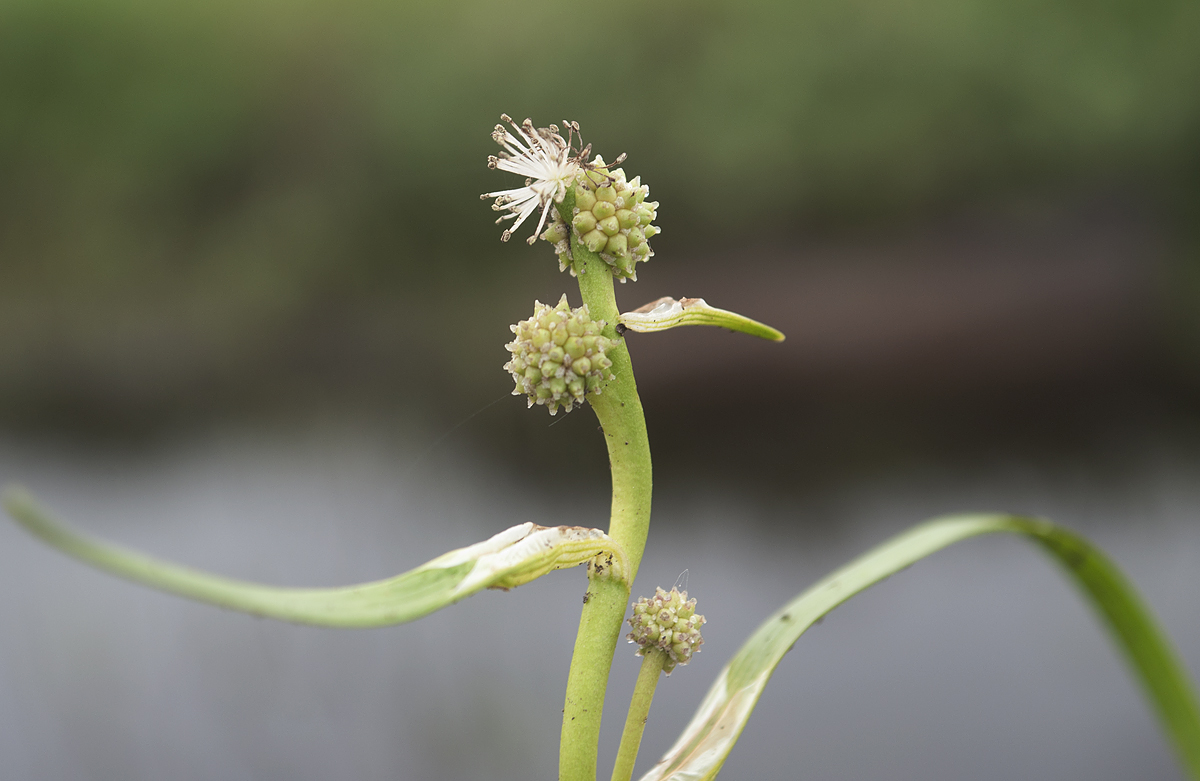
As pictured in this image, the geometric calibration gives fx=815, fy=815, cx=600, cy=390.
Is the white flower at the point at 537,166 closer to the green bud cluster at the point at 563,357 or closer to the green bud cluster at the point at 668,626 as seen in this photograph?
the green bud cluster at the point at 563,357

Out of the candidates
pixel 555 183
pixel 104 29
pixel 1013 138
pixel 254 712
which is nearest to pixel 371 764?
pixel 254 712

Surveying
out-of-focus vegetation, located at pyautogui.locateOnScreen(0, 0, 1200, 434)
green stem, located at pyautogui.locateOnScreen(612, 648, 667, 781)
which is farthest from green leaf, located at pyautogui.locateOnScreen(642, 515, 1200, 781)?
out-of-focus vegetation, located at pyautogui.locateOnScreen(0, 0, 1200, 434)

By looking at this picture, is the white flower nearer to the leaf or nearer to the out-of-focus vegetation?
the leaf

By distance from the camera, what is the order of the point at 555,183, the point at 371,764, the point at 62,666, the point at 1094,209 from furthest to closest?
the point at 1094,209
the point at 62,666
the point at 371,764
the point at 555,183

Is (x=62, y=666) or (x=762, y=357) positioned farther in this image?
(x=762, y=357)

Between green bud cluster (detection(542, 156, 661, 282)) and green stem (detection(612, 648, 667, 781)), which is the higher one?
green bud cluster (detection(542, 156, 661, 282))

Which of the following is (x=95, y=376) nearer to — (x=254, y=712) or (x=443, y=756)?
(x=254, y=712)

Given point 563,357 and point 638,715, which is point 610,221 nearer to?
point 563,357

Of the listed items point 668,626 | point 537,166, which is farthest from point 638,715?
point 537,166
